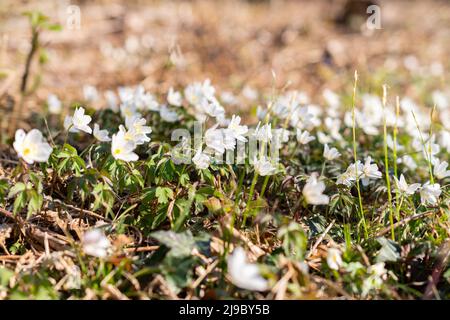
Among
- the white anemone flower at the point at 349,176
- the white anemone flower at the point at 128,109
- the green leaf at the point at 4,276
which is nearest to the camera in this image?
the green leaf at the point at 4,276

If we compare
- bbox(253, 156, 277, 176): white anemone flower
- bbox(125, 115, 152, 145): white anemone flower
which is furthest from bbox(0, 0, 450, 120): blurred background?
bbox(253, 156, 277, 176): white anemone flower

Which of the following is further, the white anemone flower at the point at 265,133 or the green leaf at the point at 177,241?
the white anemone flower at the point at 265,133

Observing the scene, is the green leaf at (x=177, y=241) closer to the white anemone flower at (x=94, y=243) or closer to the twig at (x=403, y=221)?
the white anemone flower at (x=94, y=243)

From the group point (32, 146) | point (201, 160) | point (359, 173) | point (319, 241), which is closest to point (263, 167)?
point (201, 160)

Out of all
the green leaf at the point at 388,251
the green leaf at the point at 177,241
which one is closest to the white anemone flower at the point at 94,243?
the green leaf at the point at 177,241

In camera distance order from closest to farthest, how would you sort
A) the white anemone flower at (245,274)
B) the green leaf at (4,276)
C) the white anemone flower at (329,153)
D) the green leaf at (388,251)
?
the white anemone flower at (245,274) → the green leaf at (4,276) → the green leaf at (388,251) → the white anemone flower at (329,153)

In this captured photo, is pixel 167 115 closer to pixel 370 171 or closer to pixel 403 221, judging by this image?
pixel 370 171

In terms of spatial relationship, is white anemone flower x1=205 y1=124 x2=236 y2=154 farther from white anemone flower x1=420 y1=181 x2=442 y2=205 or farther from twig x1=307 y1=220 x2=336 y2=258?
white anemone flower x1=420 y1=181 x2=442 y2=205
